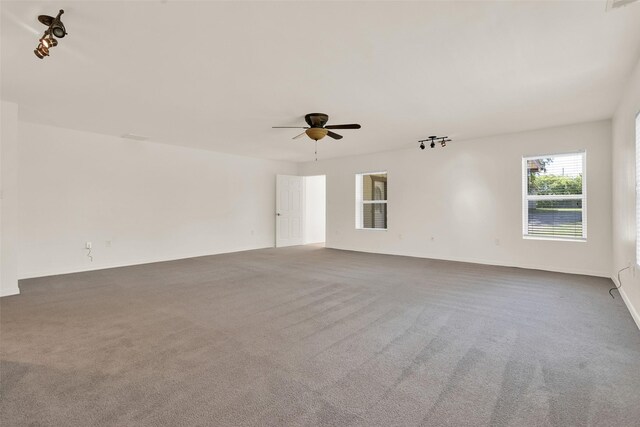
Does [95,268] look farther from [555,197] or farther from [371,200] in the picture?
[555,197]

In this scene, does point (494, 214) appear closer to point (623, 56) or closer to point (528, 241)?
point (528, 241)

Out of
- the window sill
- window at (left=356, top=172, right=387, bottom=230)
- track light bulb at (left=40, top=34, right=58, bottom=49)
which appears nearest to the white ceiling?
track light bulb at (left=40, top=34, right=58, bottom=49)

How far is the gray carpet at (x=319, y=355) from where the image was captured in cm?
170

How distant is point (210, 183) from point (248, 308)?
464 centimetres

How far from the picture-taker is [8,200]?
13.0ft

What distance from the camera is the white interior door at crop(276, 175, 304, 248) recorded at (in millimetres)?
8734

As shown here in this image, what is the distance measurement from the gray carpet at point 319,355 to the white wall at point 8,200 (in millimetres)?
290

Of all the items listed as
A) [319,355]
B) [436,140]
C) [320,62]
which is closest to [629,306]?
[319,355]

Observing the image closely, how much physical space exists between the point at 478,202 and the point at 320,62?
4.59m

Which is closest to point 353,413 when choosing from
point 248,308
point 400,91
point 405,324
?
point 405,324

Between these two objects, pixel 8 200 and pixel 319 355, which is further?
pixel 8 200

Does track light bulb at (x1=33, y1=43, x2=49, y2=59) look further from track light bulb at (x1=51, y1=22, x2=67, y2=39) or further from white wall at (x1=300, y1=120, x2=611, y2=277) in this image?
white wall at (x1=300, y1=120, x2=611, y2=277)

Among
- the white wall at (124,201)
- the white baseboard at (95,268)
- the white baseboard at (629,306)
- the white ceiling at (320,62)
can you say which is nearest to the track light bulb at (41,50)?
the white ceiling at (320,62)

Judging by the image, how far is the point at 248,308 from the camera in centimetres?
343
